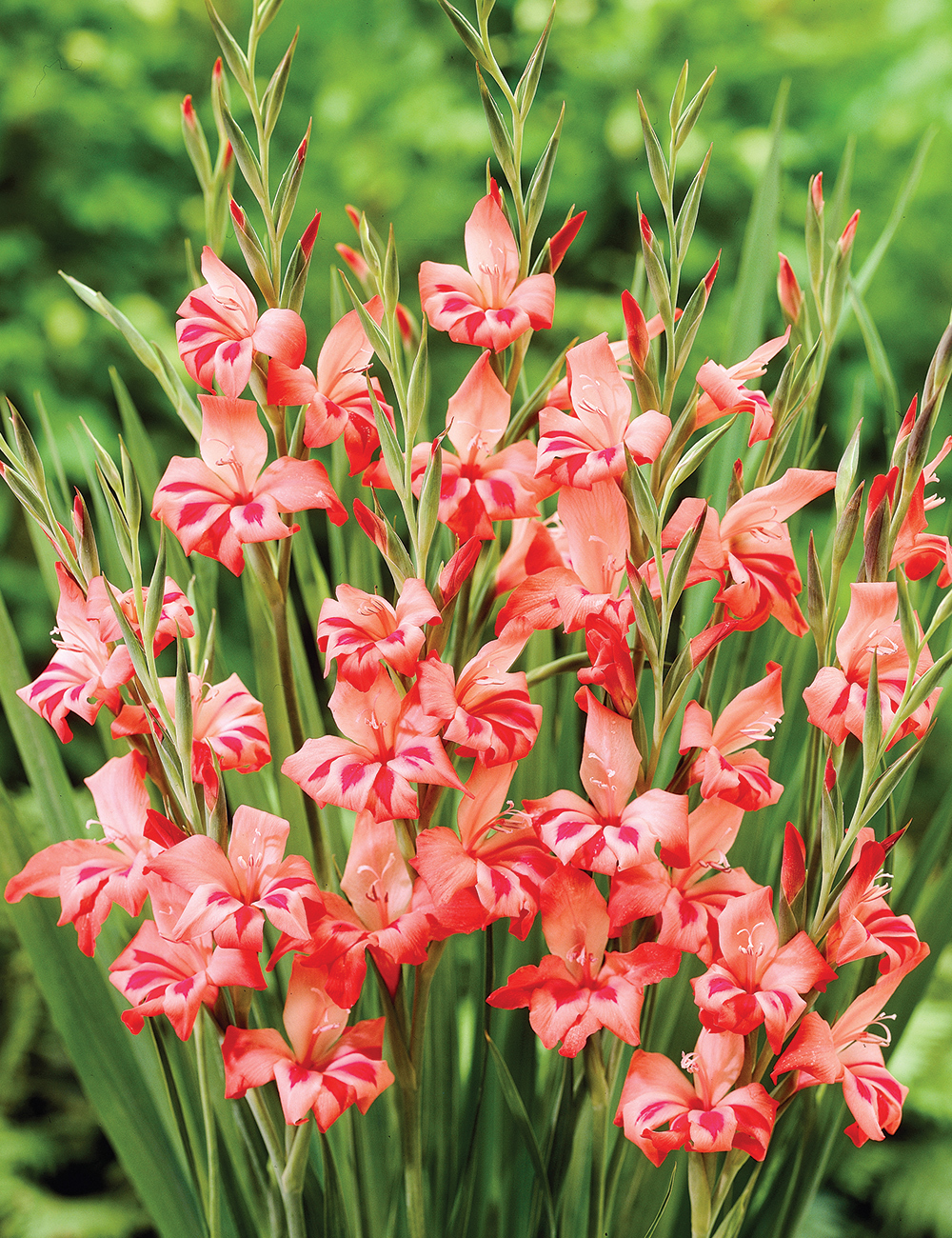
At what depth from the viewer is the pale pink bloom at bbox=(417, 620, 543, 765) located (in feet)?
1.00

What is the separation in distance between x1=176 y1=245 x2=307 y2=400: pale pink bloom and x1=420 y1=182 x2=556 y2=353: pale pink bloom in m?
0.05

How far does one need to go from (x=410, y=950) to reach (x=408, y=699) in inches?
2.9

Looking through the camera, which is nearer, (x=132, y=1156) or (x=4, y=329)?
(x=132, y=1156)

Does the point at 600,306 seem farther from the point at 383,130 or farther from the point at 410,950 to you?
the point at 410,950

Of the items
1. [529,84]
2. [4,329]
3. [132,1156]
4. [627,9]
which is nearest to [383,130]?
[627,9]

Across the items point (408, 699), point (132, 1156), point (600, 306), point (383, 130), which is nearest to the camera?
point (408, 699)

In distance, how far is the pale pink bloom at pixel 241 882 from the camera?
30cm

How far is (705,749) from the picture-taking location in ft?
1.10

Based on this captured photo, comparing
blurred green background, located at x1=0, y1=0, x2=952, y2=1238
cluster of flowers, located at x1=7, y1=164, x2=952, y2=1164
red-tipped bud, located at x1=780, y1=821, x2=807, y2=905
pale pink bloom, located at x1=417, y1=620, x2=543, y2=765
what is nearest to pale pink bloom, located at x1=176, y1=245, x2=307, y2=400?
cluster of flowers, located at x1=7, y1=164, x2=952, y2=1164

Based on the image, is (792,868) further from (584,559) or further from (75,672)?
(75,672)

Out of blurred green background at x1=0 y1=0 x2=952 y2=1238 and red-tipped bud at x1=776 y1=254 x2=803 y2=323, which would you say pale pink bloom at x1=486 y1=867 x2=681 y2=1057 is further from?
blurred green background at x1=0 y1=0 x2=952 y2=1238

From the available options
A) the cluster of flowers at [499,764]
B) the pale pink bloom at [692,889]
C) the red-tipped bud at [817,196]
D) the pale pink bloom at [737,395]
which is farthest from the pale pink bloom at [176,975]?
the red-tipped bud at [817,196]

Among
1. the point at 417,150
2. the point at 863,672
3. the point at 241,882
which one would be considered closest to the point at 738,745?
the point at 863,672

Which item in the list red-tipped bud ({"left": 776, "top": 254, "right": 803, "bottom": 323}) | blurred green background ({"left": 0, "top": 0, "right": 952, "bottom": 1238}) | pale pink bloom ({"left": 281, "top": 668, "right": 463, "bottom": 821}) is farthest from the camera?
blurred green background ({"left": 0, "top": 0, "right": 952, "bottom": 1238})
